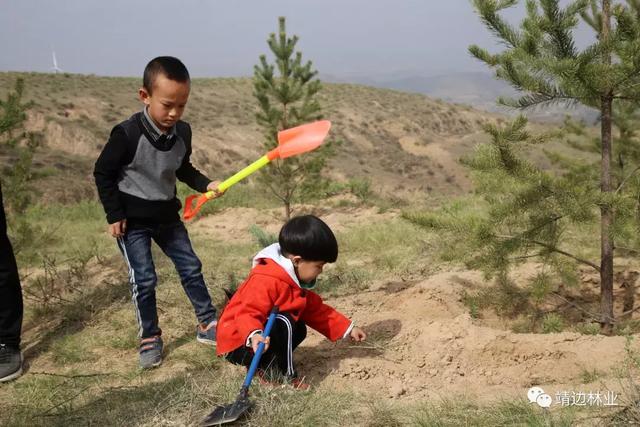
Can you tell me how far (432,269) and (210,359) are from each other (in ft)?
7.85

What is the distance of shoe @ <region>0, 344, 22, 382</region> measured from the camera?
275 cm

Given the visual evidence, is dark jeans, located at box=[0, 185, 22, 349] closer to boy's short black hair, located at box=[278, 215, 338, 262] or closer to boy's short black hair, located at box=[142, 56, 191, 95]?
boy's short black hair, located at box=[142, 56, 191, 95]

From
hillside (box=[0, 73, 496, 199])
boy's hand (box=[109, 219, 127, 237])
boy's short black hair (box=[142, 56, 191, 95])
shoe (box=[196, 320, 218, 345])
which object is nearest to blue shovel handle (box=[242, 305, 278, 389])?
shoe (box=[196, 320, 218, 345])

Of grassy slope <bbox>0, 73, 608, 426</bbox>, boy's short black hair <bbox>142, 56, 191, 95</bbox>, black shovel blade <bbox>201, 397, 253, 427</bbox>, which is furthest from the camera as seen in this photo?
boy's short black hair <bbox>142, 56, 191, 95</bbox>

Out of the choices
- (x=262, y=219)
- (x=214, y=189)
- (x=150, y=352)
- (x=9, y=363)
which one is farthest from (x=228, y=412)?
(x=262, y=219)

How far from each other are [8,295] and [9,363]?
38cm

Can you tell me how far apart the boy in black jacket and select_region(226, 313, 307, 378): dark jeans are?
67 cm

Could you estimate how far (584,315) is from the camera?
3.71m

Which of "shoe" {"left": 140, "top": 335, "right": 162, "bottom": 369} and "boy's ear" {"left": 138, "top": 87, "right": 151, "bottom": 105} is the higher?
"boy's ear" {"left": 138, "top": 87, "right": 151, "bottom": 105}

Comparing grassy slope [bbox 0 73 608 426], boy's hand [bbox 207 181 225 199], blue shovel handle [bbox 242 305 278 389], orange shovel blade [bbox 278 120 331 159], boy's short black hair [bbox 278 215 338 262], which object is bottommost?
grassy slope [bbox 0 73 608 426]

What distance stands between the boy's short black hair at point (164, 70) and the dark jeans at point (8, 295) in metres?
1.11

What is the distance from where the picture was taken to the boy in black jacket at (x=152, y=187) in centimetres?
263

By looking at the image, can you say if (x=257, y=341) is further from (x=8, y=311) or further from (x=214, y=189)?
(x=8, y=311)

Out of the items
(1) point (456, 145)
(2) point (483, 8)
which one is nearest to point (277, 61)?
(2) point (483, 8)
